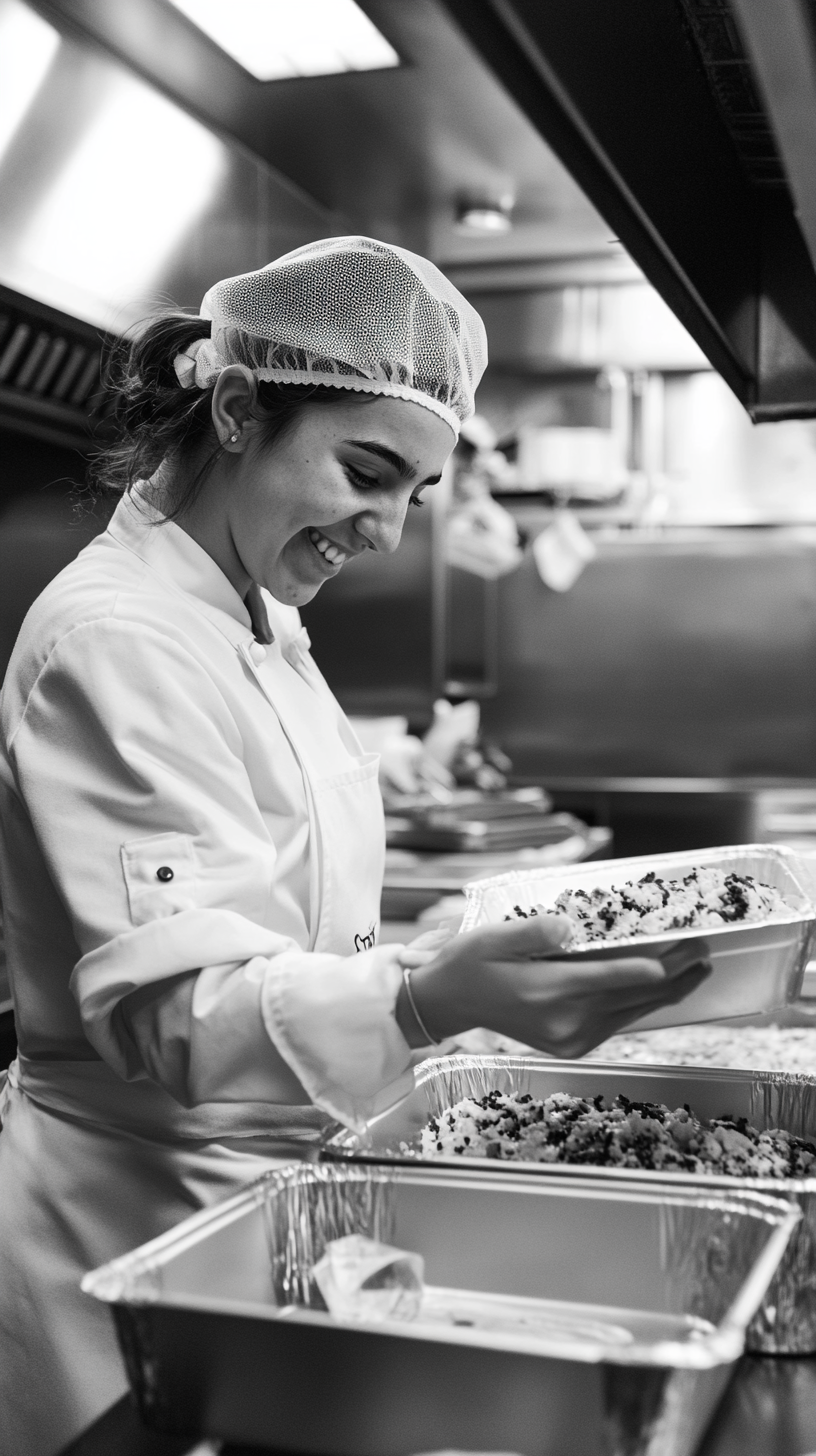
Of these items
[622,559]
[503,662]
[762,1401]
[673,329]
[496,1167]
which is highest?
[673,329]

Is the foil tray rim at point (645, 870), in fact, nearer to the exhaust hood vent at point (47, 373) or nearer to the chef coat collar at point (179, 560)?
the chef coat collar at point (179, 560)

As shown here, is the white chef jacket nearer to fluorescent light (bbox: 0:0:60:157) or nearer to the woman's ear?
the woman's ear

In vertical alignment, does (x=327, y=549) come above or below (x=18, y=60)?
below

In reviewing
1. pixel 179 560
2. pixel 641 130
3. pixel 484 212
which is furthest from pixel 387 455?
pixel 484 212

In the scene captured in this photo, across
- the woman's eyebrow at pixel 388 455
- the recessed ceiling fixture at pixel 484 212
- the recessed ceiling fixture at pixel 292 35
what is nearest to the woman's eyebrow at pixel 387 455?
the woman's eyebrow at pixel 388 455

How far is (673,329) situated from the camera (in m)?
5.02

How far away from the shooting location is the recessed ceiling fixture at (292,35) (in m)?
2.66

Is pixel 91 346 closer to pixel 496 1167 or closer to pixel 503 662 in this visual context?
pixel 496 1167

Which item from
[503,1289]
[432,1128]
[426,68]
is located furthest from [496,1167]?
[426,68]

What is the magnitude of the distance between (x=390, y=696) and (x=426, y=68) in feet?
6.43

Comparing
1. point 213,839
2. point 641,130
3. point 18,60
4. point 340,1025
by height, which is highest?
point 18,60

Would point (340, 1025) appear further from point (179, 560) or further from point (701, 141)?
point (701, 141)

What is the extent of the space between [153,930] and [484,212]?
3.47 meters

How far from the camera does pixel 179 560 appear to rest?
134 centimetres
